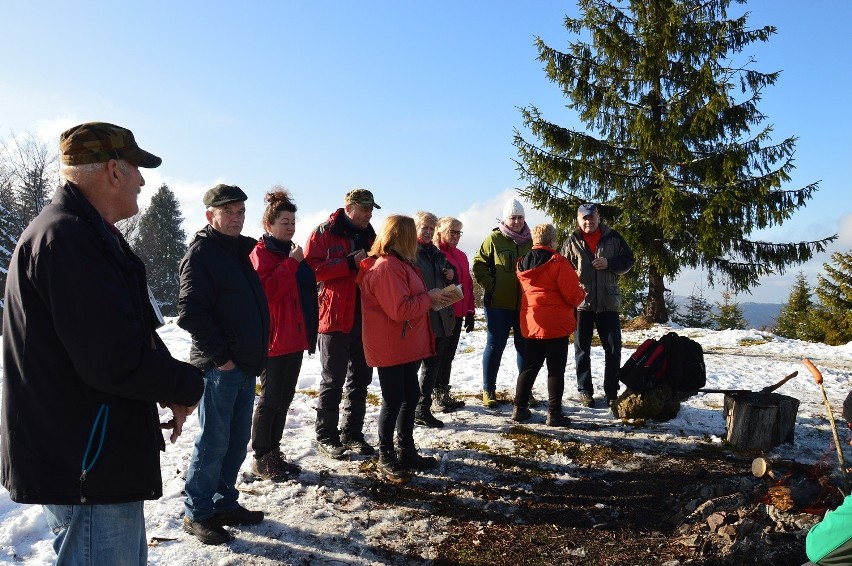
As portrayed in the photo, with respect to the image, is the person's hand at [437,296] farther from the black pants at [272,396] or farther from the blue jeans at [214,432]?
the blue jeans at [214,432]

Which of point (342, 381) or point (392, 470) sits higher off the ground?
point (342, 381)

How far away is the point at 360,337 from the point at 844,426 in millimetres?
5323

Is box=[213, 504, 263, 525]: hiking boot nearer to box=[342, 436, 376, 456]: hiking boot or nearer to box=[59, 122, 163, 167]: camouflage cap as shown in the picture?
box=[342, 436, 376, 456]: hiking boot

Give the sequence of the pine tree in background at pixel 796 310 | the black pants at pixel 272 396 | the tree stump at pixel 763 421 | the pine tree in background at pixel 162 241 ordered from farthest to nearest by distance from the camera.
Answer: the pine tree in background at pixel 162 241 < the pine tree in background at pixel 796 310 < the tree stump at pixel 763 421 < the black pants at pixel 272 396

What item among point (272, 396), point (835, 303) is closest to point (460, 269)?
point (272, 396)

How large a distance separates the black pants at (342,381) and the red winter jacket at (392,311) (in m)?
0.55

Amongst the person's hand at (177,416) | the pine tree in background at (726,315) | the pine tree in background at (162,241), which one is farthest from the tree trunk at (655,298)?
the pine tree in background at (162,241)

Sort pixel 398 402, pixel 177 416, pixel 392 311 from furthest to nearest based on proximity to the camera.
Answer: pixel 398 402, pixel 392 311, pixel 177 416

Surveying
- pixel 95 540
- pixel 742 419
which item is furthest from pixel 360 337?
pixel 742 419

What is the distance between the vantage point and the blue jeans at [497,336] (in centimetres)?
674

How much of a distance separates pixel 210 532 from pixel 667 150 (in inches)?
596

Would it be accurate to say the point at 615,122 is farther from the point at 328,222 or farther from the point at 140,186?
the point at 140,186

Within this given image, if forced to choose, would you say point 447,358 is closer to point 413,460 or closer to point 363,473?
point 413,460

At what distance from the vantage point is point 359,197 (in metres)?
5.19
